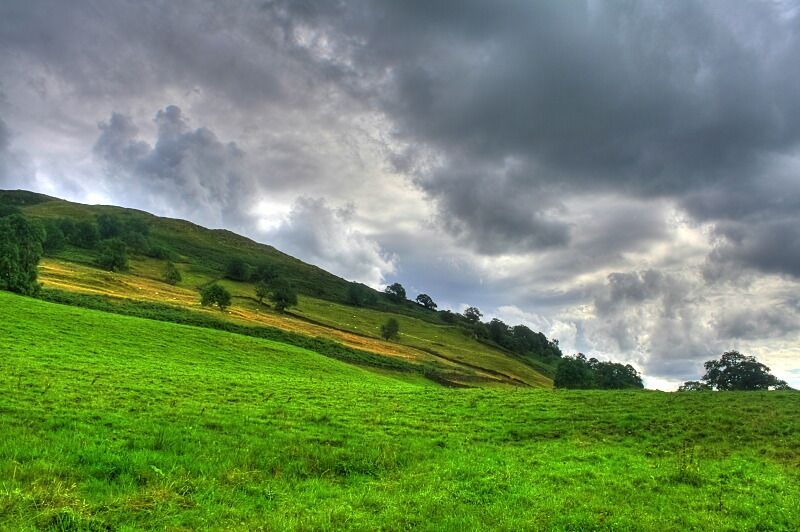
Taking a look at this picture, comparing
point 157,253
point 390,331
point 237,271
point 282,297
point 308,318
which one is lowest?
point 308,318

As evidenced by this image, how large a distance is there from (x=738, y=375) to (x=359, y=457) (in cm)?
Answer: 11335

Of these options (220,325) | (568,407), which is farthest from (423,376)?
(568,407)

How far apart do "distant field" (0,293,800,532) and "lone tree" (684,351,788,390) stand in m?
83.0

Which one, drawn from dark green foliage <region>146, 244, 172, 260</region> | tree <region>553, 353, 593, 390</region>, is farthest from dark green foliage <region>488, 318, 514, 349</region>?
dark green foliage <region>146, 244, 172, 260</region>

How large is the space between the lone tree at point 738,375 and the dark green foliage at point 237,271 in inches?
5803

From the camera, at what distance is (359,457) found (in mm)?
15656

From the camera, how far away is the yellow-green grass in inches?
3472

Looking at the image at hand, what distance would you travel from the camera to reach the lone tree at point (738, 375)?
311 feet

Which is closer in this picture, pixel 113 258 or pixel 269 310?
pixel 269 310

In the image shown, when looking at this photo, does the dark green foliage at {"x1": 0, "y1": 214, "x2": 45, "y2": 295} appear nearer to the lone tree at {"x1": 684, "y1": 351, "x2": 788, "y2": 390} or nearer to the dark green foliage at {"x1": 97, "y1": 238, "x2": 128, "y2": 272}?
the dark green foliage at {"x1": 97, "y1": 238, "x2": 128, "y2": 272}

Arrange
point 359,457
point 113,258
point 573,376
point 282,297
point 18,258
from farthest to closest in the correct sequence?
point 282,297 < point 113,258 < point 573,376 < point 18,258 < point 359,457

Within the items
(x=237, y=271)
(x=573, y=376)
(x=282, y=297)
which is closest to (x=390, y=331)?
(x=282, y=297)

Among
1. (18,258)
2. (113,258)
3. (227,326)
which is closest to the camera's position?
(18,258)

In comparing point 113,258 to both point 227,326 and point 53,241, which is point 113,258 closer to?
point 53,241
